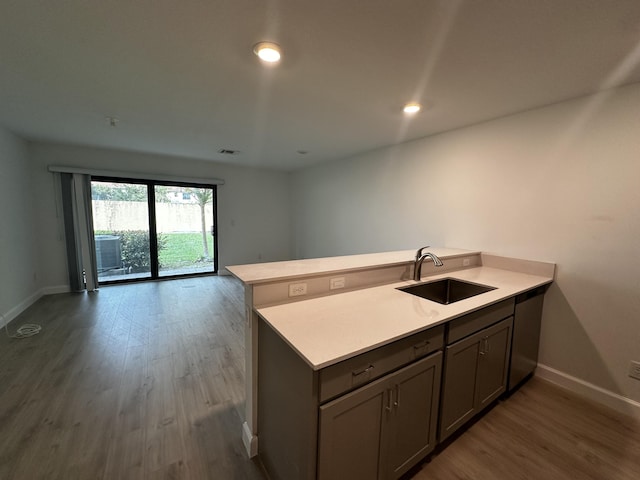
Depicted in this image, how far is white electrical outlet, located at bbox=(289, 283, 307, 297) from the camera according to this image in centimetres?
159

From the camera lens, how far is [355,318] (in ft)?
4.50

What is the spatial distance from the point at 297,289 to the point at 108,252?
4.96 metres

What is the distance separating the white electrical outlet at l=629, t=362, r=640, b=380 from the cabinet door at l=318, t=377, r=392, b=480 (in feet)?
6.97

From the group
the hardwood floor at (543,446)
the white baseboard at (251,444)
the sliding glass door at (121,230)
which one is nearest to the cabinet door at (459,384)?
the hardwood floor at (543,446)

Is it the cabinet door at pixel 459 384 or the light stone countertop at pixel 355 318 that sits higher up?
the light stone countertop at pixel 355 318

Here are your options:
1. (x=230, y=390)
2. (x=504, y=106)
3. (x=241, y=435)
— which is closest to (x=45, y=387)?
(x=230, y=390)

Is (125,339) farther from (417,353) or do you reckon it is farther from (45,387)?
(417,353)

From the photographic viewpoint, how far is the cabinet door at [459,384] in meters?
1.53

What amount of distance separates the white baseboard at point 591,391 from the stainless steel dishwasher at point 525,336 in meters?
0.11

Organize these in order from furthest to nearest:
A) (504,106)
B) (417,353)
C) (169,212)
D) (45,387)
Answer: (169,212) → (504,106) → (45,387) → (417,353)

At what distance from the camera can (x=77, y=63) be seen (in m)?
1.82

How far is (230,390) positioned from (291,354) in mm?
1334

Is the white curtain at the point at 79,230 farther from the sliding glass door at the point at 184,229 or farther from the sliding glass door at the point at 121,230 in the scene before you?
the sliding glass door at the point at 184,229

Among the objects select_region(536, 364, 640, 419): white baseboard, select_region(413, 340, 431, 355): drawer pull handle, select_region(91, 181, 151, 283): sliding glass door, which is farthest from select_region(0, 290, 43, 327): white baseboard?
select_region(536, 364, 640, 419): white baseboard
